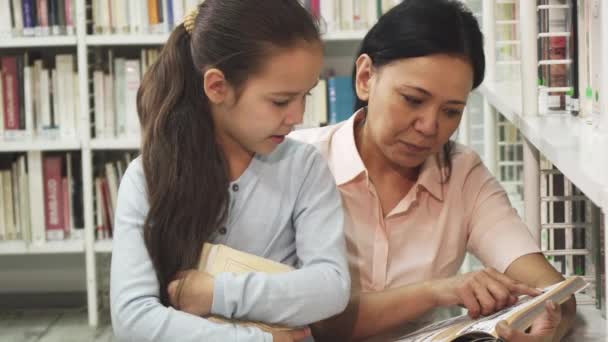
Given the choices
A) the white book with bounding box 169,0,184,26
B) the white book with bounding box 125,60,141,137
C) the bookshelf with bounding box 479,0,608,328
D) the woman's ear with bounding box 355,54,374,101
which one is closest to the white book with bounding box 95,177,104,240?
the white book with bounding box 125,60,141,137

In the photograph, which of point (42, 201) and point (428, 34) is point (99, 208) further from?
point (428, 34)

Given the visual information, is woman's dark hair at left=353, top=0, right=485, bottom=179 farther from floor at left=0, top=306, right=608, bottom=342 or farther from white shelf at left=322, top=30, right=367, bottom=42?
floor at left=0, top=306, right=608, bottom=342

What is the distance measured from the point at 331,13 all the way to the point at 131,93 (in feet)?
2.45

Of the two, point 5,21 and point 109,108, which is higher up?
point 5,21

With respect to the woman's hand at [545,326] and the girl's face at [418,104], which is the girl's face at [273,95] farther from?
the woman's hand at [545,326]

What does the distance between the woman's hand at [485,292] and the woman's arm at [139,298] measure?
0.27 meters

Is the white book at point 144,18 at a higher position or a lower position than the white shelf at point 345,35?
higher

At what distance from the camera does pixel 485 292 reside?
1.21m

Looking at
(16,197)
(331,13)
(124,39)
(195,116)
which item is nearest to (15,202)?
(16,197)

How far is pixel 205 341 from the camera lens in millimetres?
1101

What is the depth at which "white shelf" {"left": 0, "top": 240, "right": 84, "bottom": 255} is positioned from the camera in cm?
339

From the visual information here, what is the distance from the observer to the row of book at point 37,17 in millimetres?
3273

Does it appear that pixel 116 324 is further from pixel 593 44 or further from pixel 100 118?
pixel 100 118

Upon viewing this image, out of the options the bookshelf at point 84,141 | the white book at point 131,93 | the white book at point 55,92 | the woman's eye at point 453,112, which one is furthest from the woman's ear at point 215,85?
the white book at point 55,92
